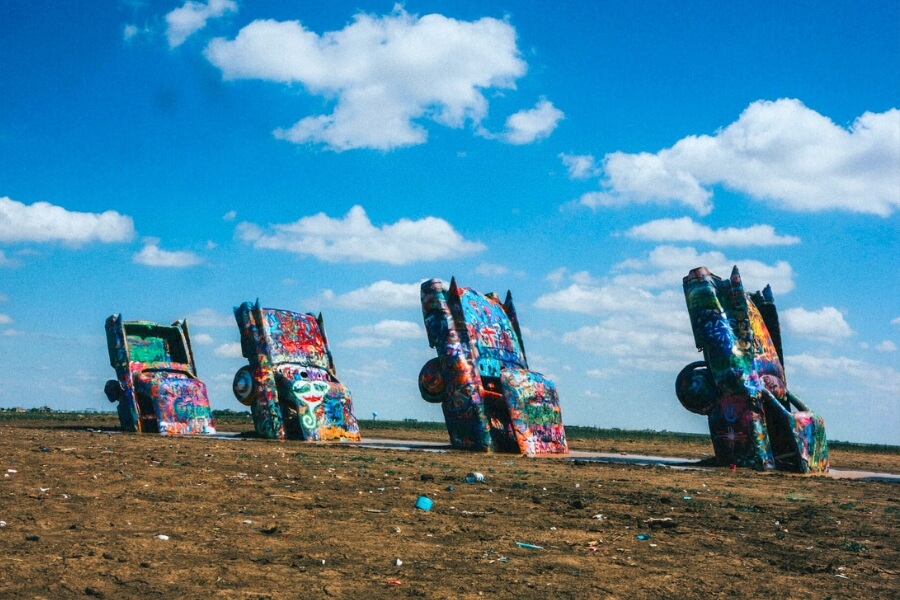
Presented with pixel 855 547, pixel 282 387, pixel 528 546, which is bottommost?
pixel 855 547

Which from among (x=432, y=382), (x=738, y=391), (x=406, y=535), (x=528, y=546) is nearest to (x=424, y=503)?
(x=406, y=535)

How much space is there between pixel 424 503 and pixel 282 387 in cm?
1201

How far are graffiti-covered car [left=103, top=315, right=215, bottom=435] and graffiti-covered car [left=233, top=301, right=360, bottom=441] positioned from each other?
2458 millimetres

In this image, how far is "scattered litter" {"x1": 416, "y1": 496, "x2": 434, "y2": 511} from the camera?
8.12 metres

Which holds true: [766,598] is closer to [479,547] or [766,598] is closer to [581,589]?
[581,589]

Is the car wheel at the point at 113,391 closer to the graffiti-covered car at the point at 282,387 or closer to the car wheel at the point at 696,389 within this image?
the graffiti-covered car at the point at 282,387

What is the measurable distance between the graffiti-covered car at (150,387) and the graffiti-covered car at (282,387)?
2.46 meters

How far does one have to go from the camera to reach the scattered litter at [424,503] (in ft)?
26.6

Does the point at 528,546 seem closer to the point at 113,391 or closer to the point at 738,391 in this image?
the point at 738,391

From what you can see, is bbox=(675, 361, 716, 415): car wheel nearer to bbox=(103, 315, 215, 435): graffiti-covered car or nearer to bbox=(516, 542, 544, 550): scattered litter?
bbox=(516, 542, 544, 550): scattered litter

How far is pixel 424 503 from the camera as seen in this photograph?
27.0 ft

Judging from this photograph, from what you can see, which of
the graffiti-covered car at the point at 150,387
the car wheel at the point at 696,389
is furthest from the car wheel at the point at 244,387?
the car wheel at the point at 696,389

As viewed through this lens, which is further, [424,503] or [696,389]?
[696,389]

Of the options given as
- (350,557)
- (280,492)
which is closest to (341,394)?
(280,492)
